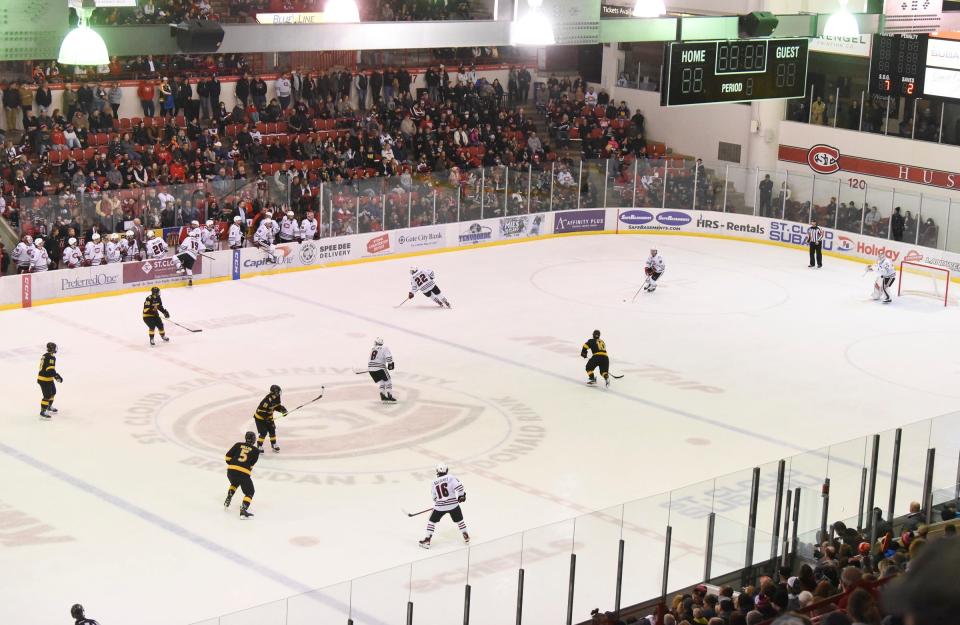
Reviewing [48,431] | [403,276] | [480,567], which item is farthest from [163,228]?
[480,567]

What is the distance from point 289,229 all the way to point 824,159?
47.9ft

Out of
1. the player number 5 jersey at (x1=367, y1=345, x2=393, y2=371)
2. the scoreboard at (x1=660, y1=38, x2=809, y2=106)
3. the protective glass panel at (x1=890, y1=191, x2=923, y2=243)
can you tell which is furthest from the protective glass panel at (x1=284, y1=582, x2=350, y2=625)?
the protective glass panel at (x1=890, y1=191, x2=923, y2=243)

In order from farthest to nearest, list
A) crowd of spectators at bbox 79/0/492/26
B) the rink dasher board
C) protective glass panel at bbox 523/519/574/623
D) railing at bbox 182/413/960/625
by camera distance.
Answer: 1. crowd of spectators at bbox 79/0/492/26
2. the rink dasher board
3. protective glass panel at bbox 523/519/574/623
4. railing at bbox 182/413/960/625

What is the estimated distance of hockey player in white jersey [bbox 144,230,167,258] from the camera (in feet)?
85.4

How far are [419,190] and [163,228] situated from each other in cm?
618

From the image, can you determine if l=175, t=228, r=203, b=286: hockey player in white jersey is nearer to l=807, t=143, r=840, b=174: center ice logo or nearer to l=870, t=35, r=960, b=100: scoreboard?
l=870, t=35, r=960, b=100: scoreboard

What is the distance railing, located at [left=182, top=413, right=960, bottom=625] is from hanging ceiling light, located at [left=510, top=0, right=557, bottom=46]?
681cm

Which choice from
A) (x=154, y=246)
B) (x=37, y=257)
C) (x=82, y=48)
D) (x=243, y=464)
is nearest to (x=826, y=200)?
(x=154, y=246)

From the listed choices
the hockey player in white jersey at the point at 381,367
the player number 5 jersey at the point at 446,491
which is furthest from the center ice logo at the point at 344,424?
the player number 5 jersey at the point at 446,491

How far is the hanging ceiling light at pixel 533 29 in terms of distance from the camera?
54.5 ft

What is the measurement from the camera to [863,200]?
30.8 m

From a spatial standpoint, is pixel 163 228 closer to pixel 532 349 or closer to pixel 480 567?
pixel 532 349

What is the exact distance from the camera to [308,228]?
93.0ft

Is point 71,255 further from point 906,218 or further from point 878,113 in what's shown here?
point 878,113
